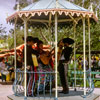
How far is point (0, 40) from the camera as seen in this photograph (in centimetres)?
5662

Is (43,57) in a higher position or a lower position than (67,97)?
higher

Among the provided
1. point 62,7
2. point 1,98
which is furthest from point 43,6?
point 1,98

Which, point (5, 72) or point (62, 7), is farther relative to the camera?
point (5, 72)

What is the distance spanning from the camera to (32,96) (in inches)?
353

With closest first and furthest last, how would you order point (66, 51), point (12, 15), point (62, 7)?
point (62, 7), point (12, 15), point (66, 51)

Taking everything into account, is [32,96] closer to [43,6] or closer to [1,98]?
[1,98]

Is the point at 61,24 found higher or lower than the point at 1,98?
higher

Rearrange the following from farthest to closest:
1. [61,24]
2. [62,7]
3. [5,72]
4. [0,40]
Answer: [0,40], [5,72], [61,24], [62,7]

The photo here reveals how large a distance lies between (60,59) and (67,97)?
1.44 m

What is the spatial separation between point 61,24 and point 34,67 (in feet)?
11.5

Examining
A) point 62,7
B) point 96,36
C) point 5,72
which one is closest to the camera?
point 62,7

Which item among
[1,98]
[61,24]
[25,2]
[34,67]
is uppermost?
[25,2]

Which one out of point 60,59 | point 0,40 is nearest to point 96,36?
point 60,59

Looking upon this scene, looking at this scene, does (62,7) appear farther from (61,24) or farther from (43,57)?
(61,24)
